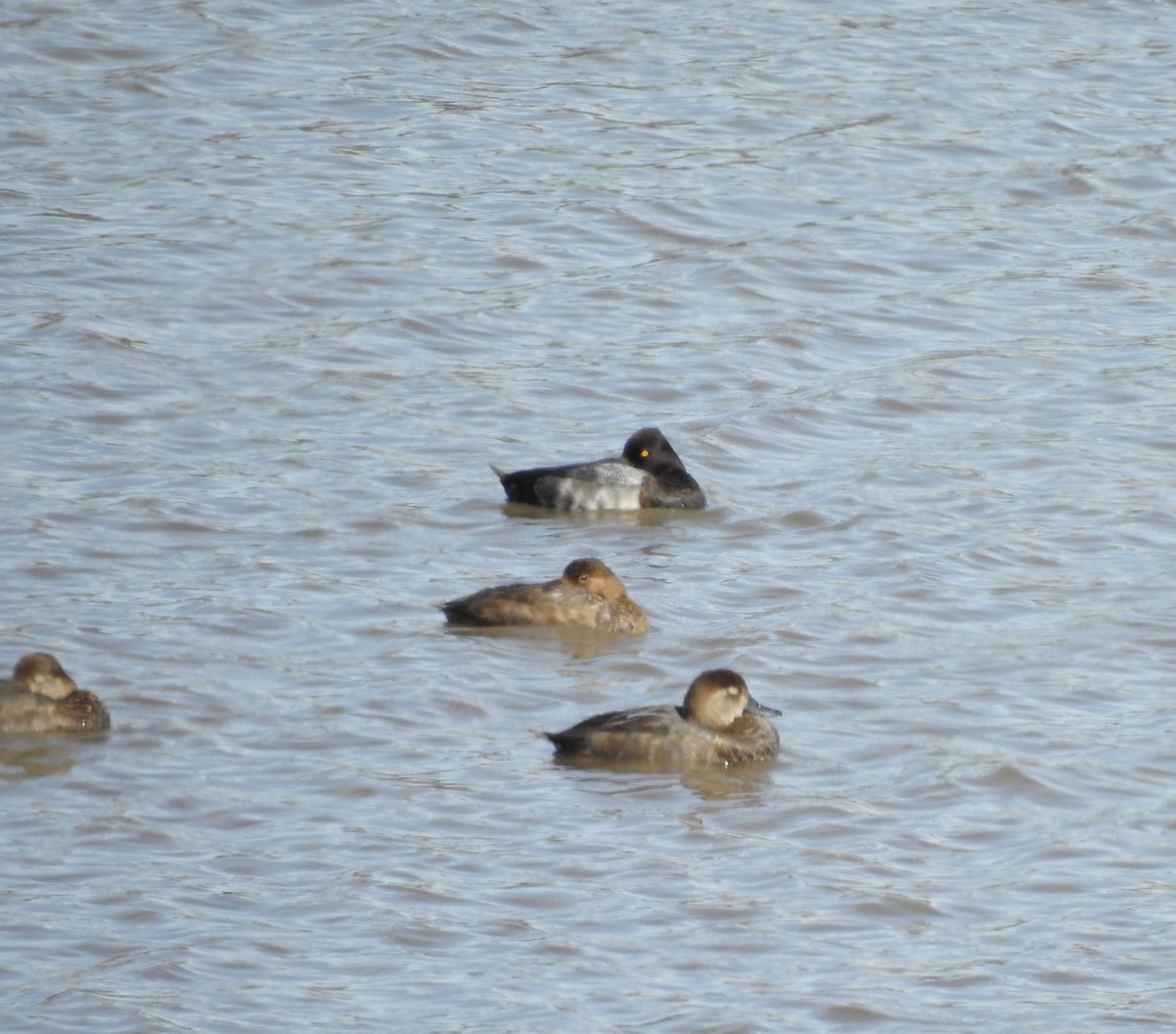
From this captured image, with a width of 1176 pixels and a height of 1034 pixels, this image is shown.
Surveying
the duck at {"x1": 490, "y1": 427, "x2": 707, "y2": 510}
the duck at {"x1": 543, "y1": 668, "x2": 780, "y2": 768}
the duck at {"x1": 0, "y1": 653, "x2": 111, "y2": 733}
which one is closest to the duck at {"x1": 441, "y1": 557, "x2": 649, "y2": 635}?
the duck at {"x1": 543, "y1": 668, "x2": 780, "y2": 768}

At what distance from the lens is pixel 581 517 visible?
12.6m

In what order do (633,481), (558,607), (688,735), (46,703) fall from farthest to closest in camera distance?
(633,481) < (558,607) < (688,735) < (46,703)

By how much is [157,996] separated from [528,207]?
1172 cm

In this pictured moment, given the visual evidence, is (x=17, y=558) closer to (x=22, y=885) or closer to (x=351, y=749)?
(x=351, y=749)

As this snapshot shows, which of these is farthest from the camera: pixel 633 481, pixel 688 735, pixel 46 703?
pixel 633 481

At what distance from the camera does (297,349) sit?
1454cm

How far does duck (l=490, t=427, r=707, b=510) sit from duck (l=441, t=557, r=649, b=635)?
2.09 meters

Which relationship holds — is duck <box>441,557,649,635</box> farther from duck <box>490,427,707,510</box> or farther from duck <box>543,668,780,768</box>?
duck <box>490,427,707,510</box>

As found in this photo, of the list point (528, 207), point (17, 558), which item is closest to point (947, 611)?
point (17, 558)

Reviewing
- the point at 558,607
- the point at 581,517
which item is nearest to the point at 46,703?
the point at 558,607

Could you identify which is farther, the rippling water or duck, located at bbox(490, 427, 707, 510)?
duck, located at bbox(490, 427, 707, 510)

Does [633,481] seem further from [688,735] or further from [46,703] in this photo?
[46,703]

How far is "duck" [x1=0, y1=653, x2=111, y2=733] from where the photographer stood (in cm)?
857

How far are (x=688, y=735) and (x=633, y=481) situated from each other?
3.93 meters
